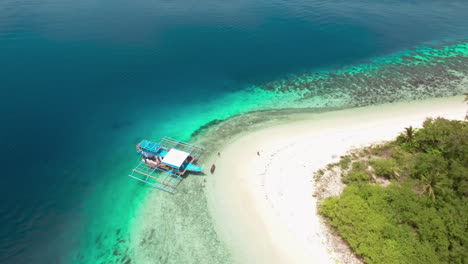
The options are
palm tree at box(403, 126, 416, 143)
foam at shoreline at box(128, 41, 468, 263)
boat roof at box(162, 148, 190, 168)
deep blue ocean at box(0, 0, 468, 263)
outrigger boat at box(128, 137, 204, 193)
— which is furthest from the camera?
palm tree at box(403, 126, 416, 143)

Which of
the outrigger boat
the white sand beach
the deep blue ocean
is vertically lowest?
the white sand beach

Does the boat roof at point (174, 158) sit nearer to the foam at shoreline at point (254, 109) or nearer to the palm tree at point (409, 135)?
the foam at shoreline at point (254, 109)

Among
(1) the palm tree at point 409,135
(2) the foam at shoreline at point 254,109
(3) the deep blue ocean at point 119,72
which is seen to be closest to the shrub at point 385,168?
(1) the palm tree at point 409,135

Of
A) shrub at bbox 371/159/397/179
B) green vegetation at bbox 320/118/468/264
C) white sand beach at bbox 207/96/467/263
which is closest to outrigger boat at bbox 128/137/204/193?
white sand beach at bbox 207/96/467/263

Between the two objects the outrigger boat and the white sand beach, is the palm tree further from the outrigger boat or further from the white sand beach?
the outrigger boat

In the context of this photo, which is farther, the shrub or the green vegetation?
the shrub

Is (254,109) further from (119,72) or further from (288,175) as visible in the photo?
(119,72)

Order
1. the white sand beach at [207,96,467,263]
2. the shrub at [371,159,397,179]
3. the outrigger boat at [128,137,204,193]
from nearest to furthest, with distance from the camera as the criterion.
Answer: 1. the white sand beach at [207,96,467,263]
2. the shrub at [371,159,397,179]
3. the outrigger boat at [128,137,204,193]
